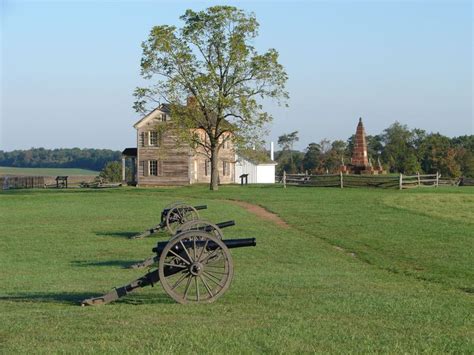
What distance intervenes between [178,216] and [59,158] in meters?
152

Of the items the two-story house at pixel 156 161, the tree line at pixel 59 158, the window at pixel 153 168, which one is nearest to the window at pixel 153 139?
the two-story house at pixel 156 161

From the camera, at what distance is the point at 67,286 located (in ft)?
46.0

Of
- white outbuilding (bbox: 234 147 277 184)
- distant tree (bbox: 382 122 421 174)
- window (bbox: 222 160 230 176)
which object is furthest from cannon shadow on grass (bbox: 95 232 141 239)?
distant tree (bbox: 382 122 421 174)

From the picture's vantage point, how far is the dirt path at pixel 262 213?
2993 cm

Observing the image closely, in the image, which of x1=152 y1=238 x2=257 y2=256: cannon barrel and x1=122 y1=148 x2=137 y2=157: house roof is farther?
x1=122 y1=148 x2=137 y2=157: house roof

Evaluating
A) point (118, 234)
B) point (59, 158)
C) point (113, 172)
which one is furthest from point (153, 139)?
point (59, 158)

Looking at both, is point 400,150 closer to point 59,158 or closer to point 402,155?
point 402,155

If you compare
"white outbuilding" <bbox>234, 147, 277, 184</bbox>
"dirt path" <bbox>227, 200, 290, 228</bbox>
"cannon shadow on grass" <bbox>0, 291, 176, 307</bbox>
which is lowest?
"cannon shadow on grass" <bbox>0, 291, 176, 307</bbox>

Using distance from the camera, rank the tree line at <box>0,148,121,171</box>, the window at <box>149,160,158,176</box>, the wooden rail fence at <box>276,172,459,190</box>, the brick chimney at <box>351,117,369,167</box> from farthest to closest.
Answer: the tree line at <box>0,148,121,171</box> → the brick chimney at <box>351,117,369,167</box> → the window at <box>149,160,158,176</box> → the wooden rail fence at <box>276,172,459,190</box>

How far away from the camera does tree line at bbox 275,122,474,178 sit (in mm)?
92688

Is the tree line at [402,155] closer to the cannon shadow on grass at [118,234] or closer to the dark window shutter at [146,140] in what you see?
the dark window shutter at [146,140]

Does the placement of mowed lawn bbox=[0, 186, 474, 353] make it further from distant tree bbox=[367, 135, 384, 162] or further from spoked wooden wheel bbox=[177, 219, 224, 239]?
distant tree bbox=[367, 135, 384, 162]

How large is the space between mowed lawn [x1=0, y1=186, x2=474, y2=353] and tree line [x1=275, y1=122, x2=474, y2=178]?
2143 inches

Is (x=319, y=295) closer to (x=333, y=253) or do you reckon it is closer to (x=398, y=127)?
(x=333, y=253)
